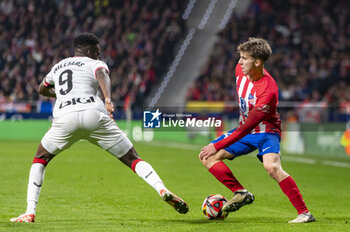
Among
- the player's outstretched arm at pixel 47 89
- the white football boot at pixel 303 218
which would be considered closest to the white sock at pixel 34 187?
the player's outstretched arm at pixel 47 89

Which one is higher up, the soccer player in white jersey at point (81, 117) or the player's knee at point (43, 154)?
the soccer player in white jersey at point (81, 117)

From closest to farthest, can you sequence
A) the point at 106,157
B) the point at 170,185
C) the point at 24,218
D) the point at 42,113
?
1. the point at 24,218
2. the point at 170,185
3. the point at 106,157
4. the point at 42,113

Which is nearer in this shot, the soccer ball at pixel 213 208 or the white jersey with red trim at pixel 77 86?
the white jersey with red trim at pixel 77 86

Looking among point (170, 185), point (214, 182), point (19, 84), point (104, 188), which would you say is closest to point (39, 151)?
point (104, 188)

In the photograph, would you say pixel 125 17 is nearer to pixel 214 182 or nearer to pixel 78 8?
pixel 78 8

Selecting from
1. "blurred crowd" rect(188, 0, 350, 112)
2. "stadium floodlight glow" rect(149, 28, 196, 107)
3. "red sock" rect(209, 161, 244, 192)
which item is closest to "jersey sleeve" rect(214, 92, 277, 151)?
"red sock" rect(209, 161, 244, 192)

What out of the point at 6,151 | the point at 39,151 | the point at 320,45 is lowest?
the point at 6,151

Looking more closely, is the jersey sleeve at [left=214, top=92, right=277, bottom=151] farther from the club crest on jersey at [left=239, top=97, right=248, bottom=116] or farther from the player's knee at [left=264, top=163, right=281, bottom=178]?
the player's knee at [left=264, top=163, right=281, bottom=178]

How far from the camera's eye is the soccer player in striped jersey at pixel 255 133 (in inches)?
258

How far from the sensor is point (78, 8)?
3100cm

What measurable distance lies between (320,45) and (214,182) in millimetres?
20848

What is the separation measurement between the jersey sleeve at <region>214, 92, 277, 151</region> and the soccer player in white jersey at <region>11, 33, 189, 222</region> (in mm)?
799

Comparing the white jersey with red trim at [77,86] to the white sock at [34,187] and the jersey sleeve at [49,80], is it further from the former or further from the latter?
the white sock at [34,187]

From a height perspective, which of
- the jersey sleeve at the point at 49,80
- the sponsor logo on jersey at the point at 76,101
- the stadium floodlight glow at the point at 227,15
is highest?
the stadium floodlight glow at the point at 227,15
